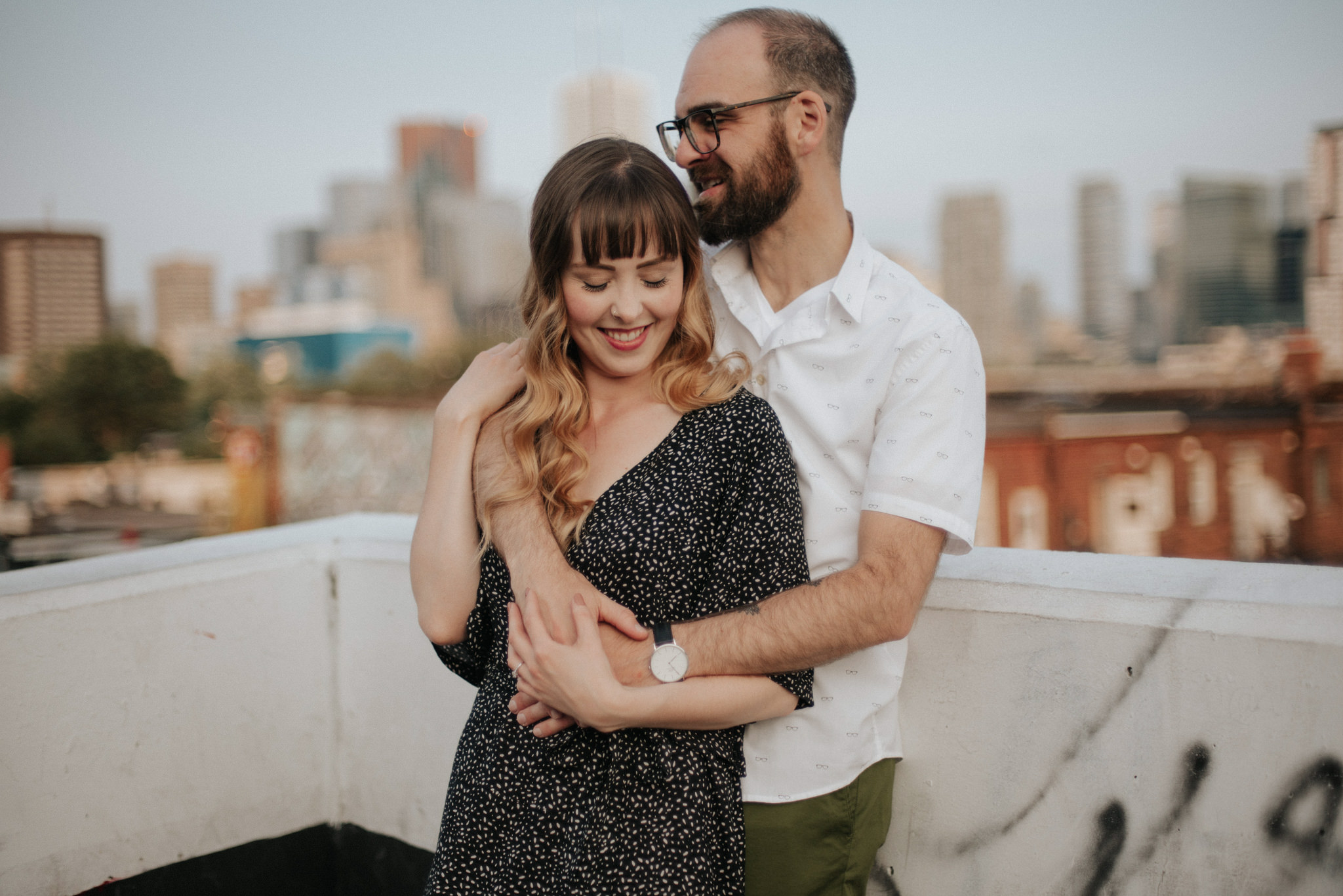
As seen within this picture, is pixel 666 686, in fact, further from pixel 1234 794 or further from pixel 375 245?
pixel 375 245

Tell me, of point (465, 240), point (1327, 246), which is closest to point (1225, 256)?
point (1327, 246)

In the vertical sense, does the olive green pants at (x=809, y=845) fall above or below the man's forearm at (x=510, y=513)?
below

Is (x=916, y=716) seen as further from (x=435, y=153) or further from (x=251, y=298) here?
(x=435, y=153)

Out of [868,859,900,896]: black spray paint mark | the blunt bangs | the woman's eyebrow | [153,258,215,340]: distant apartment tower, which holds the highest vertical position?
[153,258,215,340]: distant apartment tower

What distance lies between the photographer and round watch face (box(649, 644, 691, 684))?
148 cm

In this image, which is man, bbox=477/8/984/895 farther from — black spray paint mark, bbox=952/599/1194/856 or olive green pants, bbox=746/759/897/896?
black spray paint mark, bbox=952/599/1194/856

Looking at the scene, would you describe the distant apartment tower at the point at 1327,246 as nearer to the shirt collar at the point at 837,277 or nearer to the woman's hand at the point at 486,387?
the shirt collar at the point at 837,277

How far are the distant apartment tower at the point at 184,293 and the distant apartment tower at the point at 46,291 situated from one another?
31.4m

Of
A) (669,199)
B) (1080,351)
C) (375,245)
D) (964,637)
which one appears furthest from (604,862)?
(375,245)

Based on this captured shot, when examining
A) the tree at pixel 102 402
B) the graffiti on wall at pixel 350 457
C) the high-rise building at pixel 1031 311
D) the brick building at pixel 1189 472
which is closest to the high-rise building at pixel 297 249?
the tree at pixel 102 402

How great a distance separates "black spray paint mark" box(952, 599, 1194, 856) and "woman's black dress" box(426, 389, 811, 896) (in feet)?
1.60

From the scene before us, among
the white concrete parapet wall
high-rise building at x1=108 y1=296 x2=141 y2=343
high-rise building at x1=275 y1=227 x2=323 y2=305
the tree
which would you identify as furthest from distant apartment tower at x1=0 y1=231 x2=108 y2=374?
the white concrete parapet wall

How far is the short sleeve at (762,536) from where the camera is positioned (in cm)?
154

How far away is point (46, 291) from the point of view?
68.7 metres
